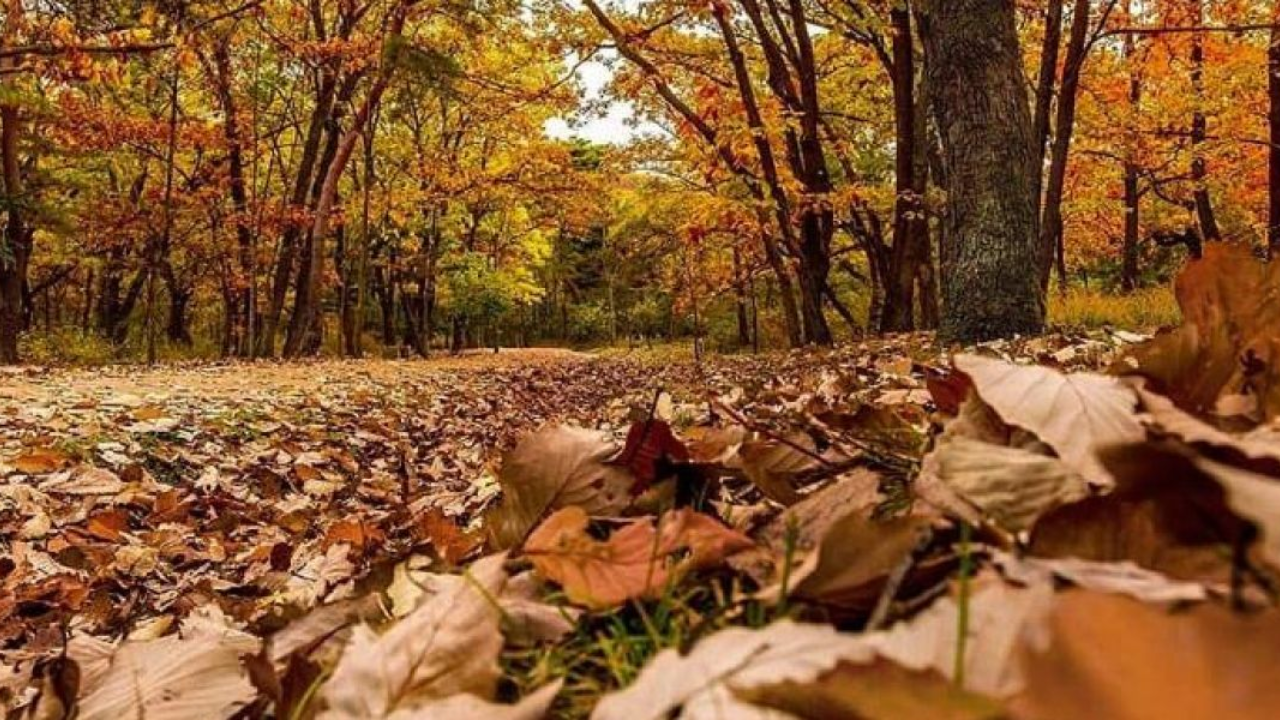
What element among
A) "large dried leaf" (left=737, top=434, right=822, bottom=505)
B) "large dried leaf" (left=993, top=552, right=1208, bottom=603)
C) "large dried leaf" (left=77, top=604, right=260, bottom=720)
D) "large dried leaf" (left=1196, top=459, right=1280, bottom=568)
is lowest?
"large dried leaf" (left=77, top=604, right=260, bottom=720)

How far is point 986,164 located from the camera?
517cm

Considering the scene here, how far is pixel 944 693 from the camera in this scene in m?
0.38

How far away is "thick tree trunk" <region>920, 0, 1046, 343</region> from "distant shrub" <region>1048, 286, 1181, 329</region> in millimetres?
3206

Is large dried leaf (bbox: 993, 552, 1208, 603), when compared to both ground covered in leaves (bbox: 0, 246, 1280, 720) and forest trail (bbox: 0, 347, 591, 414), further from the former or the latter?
forest trail (bbox: 0, 347, 591, 414)

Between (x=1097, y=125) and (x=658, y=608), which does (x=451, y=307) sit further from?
(x=658, y=608)

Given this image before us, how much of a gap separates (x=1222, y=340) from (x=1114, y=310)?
9.80 metres

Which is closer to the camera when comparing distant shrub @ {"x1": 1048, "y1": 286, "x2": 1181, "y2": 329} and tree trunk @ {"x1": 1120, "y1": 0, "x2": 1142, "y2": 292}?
distant shrub @ {"x1": 1048, "y1": 286, "x2": 1181, "y2": 329}

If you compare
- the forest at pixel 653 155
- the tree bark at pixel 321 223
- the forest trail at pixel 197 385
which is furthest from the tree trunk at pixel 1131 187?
the forest trail at pixel 197 385

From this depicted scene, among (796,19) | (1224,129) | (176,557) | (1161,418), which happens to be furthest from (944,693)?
(1224,129)

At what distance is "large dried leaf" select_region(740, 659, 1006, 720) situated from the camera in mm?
375

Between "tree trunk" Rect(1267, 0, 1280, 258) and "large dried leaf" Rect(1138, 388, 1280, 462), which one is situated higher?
"tree trunk" Rect(1267, 0, 1280, 258)

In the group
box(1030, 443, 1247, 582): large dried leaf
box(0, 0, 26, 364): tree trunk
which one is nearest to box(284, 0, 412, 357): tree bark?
box(0, 0, 26, 364): tree trunk

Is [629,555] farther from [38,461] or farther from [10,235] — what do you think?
[10,235]

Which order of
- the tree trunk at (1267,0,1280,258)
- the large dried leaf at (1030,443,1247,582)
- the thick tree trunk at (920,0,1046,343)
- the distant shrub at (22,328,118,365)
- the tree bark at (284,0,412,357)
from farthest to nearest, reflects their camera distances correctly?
the distant shrub at (22,328,118,365) → the tree bark at (284,0,412,357) → the tree trunk at (1267,0,1280,258) → the thick tree trunk at (920,0,1046,343) → the large dried leaf at (1030,443,1247,582)
